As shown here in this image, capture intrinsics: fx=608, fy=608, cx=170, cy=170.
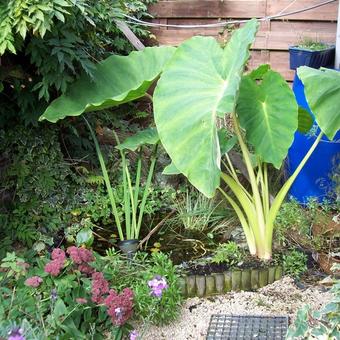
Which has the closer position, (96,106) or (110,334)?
(110,334)

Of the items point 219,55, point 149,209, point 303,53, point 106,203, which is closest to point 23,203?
point 106,203

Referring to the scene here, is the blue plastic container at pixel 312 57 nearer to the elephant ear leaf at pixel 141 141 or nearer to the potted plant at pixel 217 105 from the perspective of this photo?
the potted plant at pixel 217 105

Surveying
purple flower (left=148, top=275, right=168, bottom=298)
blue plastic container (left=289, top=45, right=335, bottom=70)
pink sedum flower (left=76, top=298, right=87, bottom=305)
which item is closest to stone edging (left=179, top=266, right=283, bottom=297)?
purple flower (left=148, top=275, right=168, bottom=298)

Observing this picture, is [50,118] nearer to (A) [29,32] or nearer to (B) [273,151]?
(A) [29,32]

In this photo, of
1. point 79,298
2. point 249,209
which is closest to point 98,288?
point 79,298

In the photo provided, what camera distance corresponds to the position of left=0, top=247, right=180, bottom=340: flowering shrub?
2391 millimetres

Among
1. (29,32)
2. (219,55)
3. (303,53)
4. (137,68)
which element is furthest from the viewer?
(303,53)

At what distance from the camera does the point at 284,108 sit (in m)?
3.10

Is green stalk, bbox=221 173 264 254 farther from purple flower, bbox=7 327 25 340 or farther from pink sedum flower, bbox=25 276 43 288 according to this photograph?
purple flower, bbox=7 327 25 340

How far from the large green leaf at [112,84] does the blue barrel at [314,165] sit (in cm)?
102

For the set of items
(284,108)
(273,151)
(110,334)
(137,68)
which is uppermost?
(137,68)

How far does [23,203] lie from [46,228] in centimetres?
20

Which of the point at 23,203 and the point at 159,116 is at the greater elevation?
the point at 159,116

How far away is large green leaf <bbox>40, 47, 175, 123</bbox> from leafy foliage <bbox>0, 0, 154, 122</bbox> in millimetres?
86
